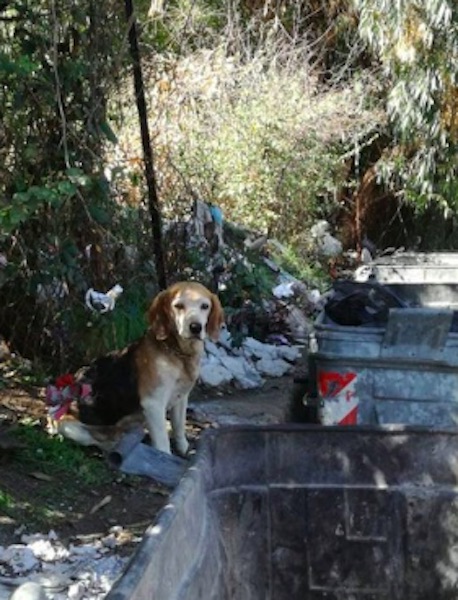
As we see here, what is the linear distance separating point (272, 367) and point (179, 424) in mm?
2770

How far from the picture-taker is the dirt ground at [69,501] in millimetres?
5164

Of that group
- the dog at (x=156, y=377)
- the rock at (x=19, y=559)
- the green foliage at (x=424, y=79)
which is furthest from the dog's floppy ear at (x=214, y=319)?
the green foliage at (x=424, y=79)

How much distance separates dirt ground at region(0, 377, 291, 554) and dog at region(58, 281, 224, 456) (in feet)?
0.72

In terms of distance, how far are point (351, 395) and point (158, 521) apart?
3117 millimetres

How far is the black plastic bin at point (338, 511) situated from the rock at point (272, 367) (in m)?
6.06

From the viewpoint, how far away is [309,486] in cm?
293

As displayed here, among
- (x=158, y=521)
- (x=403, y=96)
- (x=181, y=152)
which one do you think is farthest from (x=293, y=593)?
(x=403, y=96)

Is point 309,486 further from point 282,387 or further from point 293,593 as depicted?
point 282,387

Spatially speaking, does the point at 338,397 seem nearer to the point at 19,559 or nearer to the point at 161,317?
the point at 161,317

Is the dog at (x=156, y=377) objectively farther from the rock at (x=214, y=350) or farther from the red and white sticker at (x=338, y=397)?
the rock at (x=214, y=350)

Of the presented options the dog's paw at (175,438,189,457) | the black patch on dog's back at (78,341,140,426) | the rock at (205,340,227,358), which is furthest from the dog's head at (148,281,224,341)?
the rock at (205,340,227,358)

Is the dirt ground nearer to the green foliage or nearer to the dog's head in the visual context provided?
the dog's head

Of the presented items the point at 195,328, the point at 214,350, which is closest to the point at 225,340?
the point at 214,350

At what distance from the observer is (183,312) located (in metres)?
6.00
